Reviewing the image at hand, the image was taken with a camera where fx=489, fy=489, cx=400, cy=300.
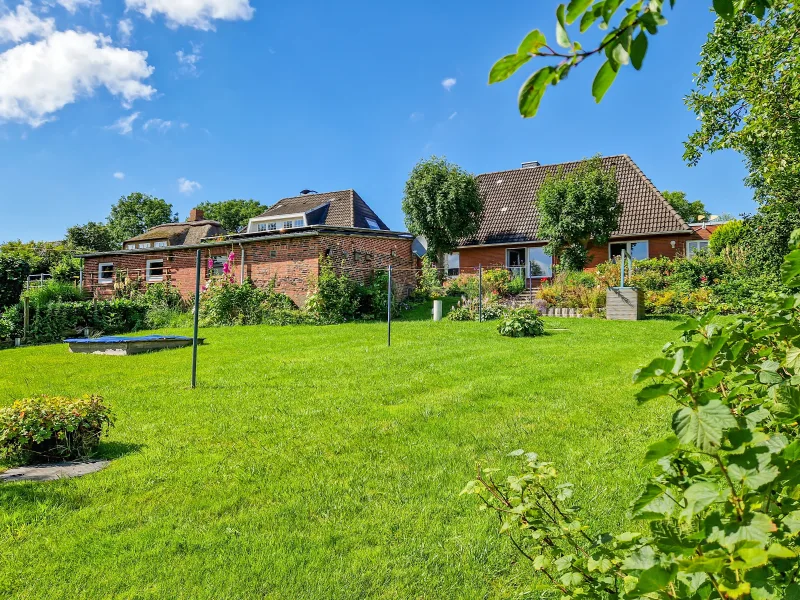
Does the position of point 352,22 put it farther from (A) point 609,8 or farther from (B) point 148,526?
(A) point 609,8

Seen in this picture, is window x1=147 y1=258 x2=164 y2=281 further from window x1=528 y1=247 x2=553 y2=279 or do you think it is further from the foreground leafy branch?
the foreground leafy branch

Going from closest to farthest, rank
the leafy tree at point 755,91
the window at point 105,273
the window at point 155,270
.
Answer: the leafy tree at point 755,91
the window at point 155,270
the window at point 105,273

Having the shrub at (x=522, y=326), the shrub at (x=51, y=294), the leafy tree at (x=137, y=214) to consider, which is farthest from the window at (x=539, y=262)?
the leafy tree at (x=137, y=214)

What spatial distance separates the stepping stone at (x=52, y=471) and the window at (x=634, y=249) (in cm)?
2187

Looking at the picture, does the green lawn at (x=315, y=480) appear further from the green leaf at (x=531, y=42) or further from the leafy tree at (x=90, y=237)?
the leafy tree at (x=90, y=237)

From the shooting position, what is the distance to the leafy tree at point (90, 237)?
50.6m

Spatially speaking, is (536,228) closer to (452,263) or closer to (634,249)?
(634,249)

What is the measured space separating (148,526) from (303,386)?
3833 millimetres

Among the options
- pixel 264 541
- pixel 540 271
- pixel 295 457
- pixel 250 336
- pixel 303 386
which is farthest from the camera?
pixel 540 271

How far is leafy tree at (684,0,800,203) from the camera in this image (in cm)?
762

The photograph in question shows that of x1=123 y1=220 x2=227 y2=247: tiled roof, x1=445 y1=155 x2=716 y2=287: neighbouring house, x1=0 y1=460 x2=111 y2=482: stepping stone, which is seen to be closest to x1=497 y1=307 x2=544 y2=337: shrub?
x1=0 y1=460 x2=111 y2=482: stepping stone

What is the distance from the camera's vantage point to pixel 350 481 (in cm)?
359

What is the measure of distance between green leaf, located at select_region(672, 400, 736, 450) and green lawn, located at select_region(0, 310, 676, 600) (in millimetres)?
1917

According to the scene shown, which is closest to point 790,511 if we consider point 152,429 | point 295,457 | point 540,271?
point 295,457
